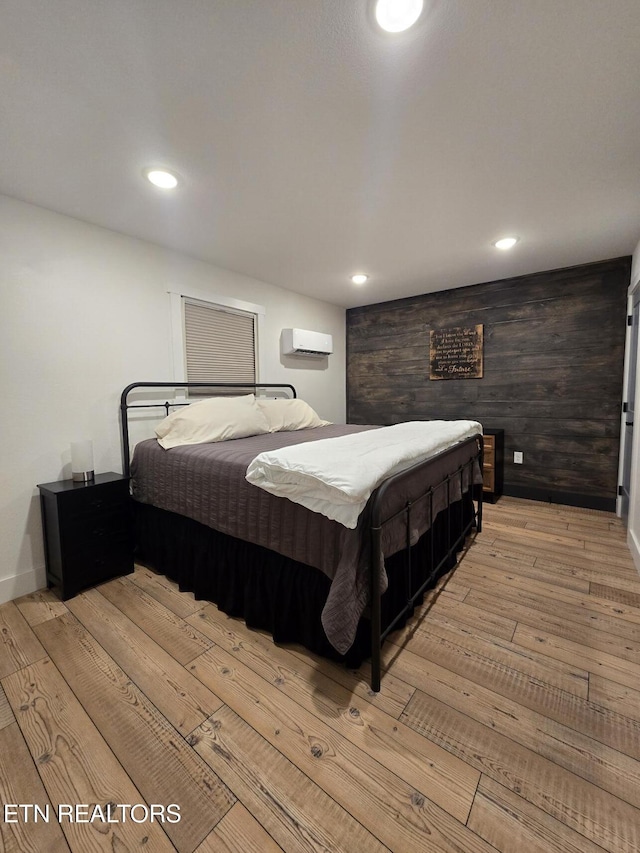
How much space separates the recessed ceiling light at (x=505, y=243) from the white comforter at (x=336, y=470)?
192 centimetres

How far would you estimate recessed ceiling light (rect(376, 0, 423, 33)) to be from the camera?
1.07 meters

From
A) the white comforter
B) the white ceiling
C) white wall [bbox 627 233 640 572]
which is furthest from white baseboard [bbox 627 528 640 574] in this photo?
the white ceiling

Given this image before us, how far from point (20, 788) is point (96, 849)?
0.37 meters

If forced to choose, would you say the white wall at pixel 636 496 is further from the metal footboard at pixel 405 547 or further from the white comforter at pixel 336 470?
the white comforter at pixel 336 470

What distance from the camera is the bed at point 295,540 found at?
143 cm

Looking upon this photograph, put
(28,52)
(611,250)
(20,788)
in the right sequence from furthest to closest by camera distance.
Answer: (611,250)
(28,52)
(20,788)

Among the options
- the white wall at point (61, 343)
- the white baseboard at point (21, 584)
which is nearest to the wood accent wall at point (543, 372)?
the white wall at point (61, 343)

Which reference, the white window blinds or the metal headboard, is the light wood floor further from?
the white window blinds

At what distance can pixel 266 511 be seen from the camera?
67.4 inches

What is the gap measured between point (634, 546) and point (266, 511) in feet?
8.63

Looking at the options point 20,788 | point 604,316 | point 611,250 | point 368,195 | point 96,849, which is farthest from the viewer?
point 604,316

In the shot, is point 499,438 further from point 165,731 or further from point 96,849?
point 96,849

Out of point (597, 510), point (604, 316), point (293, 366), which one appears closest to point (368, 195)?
point (293, 366)

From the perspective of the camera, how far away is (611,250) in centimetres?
303
